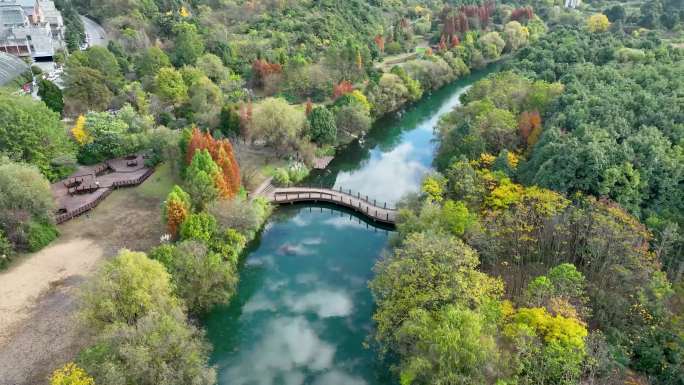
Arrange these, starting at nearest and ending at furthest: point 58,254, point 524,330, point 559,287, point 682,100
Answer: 1. point 524,330
2. point 559,287
3. point 58,254
4. point 682,100

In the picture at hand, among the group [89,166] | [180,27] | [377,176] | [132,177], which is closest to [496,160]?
[377,176]

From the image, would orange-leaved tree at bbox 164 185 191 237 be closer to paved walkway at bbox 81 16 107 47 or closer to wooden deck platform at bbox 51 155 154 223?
wooden deck platform at bbox 51 155 154 223

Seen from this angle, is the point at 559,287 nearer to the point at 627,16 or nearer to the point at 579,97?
the point at 579,97

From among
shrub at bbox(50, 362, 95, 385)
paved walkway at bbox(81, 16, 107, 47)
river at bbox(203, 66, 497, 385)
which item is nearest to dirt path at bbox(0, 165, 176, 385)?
shrub at bbox(50, 362, 95, 385)

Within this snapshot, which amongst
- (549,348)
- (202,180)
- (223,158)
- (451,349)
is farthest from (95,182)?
(549,348)

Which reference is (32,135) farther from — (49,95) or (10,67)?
(10,67)
